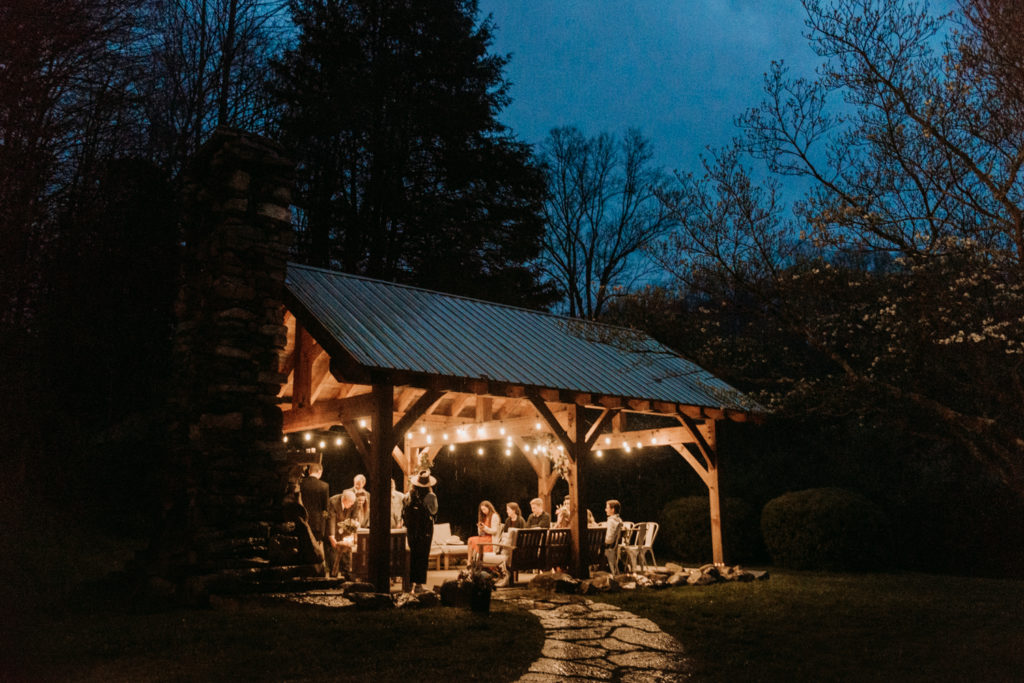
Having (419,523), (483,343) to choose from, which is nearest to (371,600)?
(419,523)

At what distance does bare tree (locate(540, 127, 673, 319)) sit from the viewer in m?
25.3

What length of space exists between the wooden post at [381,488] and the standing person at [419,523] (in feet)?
4.45

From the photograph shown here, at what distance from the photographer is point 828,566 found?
41.6 feet

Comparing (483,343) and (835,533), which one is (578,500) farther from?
(835,533)

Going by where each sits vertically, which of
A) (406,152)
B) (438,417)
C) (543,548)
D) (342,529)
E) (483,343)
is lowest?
(543,548)

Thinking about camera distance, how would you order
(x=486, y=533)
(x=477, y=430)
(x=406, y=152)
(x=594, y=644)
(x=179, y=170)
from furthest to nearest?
(x=406, y=152) < (x=179, y=170) < (x=477, y=430) < (x=486, y=533) < (x=594, y=644)

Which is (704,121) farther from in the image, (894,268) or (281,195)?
(281,195)

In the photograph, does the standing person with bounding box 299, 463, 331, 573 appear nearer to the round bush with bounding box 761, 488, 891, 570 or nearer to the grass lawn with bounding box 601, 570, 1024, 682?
the grass lawn with bounding box 601, 570, 1024, 682

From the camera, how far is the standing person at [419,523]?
1006 centimetres

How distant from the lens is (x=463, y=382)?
938cm

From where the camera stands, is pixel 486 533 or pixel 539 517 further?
pixel 486 533

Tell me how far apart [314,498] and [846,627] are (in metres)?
6.09

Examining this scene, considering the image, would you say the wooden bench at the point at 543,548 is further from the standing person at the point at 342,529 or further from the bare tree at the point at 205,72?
the bare tree at the point at 205,72

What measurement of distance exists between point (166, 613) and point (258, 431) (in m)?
2.08
